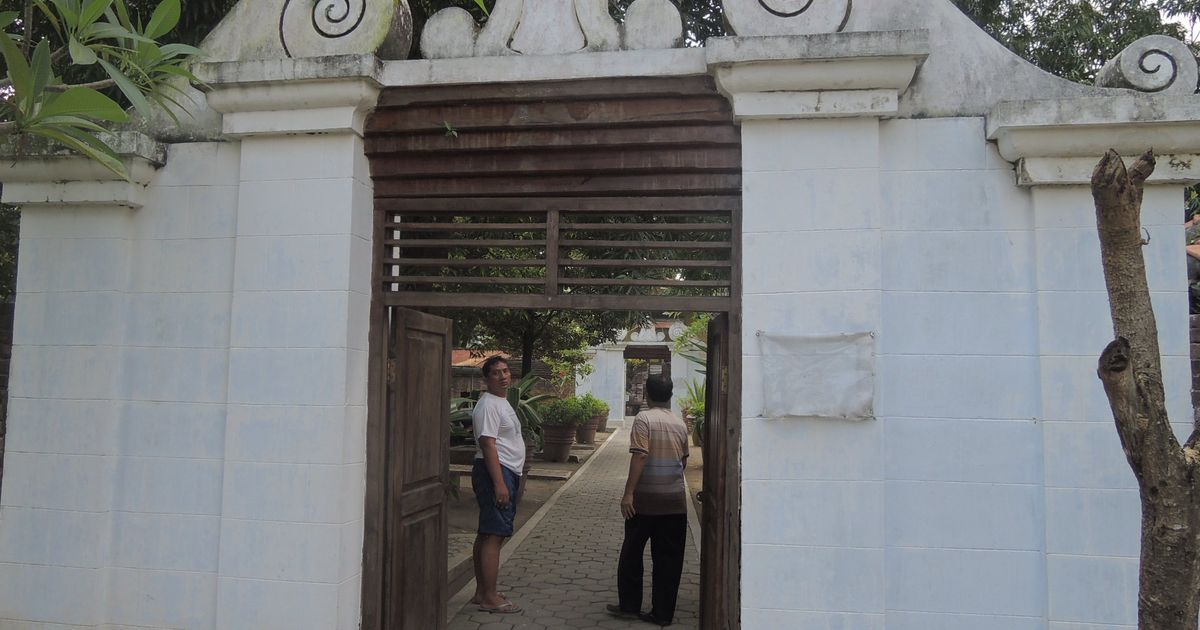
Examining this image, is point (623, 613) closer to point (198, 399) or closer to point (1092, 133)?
point (198, 399)

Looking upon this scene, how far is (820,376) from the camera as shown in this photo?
3520 mm

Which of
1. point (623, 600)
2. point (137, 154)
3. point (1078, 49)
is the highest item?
point (1078, 49)

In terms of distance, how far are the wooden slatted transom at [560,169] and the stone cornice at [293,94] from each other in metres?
0.15

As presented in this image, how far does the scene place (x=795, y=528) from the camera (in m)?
3.51

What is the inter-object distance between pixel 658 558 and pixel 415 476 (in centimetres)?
183

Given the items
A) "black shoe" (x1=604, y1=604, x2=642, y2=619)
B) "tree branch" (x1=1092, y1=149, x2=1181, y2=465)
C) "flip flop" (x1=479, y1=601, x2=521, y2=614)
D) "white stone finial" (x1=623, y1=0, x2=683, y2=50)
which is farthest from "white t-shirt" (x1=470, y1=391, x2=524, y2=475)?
"tree branch" (x1=1092, y1=149, x2=1181, y2=465)

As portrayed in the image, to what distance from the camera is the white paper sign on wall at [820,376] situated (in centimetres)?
348

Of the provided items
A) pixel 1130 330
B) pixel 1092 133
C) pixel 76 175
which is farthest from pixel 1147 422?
pixel 76 175

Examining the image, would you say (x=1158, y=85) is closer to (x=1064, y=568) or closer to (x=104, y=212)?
(x=1064, y=568)

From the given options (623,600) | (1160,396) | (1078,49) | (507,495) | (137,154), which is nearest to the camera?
(1160,396)

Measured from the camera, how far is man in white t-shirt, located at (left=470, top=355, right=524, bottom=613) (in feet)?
17.3

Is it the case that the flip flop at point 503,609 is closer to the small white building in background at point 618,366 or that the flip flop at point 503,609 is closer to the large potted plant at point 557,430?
the large potted plant at point 557,430

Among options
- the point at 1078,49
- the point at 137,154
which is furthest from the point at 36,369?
the point at 1078,49

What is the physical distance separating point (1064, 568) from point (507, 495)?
10.2 feet
